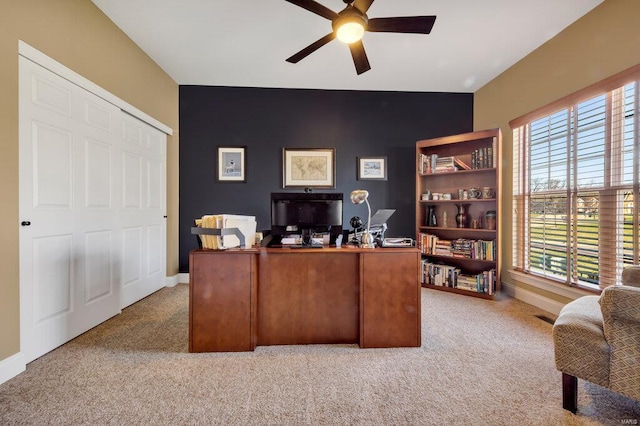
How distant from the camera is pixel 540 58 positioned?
3.00m

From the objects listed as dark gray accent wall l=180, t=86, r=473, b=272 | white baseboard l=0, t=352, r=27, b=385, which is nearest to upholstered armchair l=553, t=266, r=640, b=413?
dark gray accent wall l=180, t=86, r=473, b=272

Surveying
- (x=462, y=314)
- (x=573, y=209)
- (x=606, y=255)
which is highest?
(x=573, y=209)

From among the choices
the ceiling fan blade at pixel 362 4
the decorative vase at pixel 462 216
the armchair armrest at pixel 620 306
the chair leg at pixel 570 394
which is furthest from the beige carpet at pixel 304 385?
the ceiling fan blade at pixel 362 4

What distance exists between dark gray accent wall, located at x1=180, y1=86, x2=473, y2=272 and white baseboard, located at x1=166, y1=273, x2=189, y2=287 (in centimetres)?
11

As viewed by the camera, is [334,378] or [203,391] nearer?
[203,391]

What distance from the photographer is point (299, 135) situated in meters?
4.06

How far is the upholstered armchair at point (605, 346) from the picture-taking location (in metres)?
1.26

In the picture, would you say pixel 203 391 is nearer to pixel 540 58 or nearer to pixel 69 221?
pixel 69 221

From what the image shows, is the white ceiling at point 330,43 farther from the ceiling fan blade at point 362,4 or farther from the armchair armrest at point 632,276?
the armchair armrest at point 632,276

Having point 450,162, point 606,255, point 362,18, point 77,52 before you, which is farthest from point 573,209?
point 77,52

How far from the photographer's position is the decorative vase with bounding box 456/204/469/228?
12.1 feet

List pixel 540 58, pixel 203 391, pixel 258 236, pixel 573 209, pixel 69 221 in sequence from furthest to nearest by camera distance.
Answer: pixel 540 58 → pixel 573 209 → pixel 258 236 → pixel 69 221 → pixel 203 391

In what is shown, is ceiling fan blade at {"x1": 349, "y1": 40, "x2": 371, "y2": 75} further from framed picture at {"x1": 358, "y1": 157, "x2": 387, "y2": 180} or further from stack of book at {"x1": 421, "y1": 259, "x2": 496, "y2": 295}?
stack of book at {"x1": 421, "y1": 259, "x2": 496, "y2": 295}

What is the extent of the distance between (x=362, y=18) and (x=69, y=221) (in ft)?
9.09
